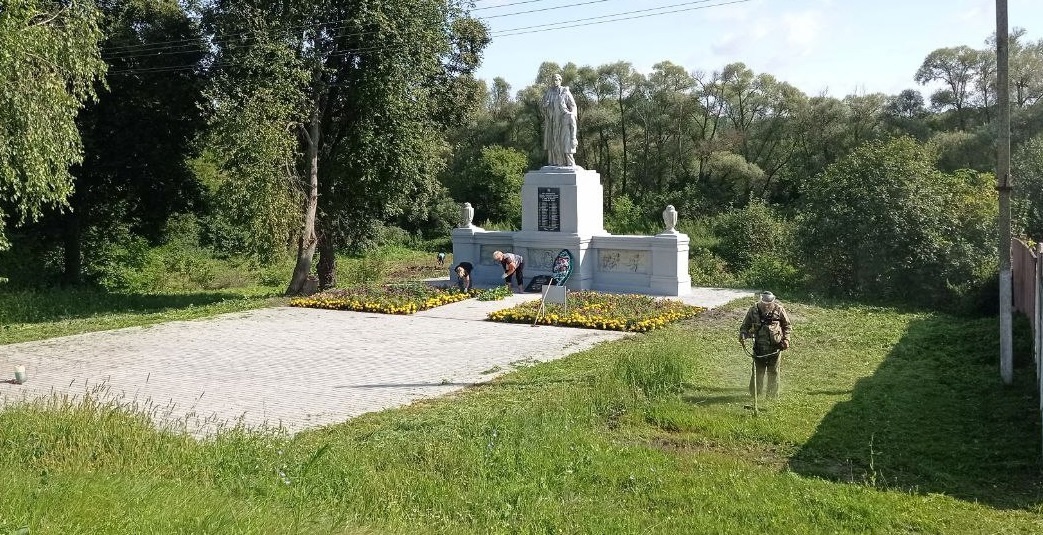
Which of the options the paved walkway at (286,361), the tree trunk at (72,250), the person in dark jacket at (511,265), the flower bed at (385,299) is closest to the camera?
the paved walkway at (286,361)

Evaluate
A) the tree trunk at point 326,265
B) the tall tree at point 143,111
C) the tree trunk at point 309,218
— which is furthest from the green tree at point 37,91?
the tree trunk at point 326,265

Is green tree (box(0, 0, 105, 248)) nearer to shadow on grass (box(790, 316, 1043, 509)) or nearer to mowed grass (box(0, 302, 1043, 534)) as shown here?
mowed grass (box(0, 302, 1043, 534))

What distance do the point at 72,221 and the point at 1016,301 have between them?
2367 centimetres

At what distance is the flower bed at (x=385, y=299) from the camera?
1789 centimetres

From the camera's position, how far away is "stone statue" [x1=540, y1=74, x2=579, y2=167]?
2067 centimetres

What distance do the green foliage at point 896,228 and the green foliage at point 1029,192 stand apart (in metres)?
1.12

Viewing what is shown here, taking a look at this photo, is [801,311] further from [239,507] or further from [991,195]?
[239,507]

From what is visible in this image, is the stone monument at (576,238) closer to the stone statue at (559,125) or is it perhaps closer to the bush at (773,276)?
the stone statue at (559,125)

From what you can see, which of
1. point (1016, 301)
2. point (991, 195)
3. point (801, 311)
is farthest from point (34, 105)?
point (991, 195)

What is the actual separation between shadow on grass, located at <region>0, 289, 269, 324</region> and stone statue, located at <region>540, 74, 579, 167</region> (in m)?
9.62

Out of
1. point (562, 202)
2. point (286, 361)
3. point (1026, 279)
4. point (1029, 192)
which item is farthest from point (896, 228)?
point (286, 361)

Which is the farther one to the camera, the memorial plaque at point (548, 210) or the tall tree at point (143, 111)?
the tall tree at point (143, 111)

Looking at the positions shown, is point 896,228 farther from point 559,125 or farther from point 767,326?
point 767,326

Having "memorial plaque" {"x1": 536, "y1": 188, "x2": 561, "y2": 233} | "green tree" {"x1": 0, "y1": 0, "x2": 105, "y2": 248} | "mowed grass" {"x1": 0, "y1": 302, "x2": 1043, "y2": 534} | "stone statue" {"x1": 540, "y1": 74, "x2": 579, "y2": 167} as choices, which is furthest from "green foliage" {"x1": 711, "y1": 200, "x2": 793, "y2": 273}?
"green tree" {"x1": 0, "y1": 0, "x2": 105, "y2": 248}
